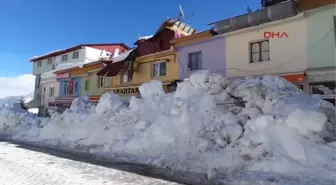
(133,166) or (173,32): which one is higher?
(173,32)

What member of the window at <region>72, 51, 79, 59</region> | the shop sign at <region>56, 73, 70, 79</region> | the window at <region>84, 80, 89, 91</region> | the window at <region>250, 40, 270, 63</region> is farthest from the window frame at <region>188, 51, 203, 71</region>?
the window at <region>72, 51, 79, 59</region>

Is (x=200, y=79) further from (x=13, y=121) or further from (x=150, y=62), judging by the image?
(x=13, y=121)

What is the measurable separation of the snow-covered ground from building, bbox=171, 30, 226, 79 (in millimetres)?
5222

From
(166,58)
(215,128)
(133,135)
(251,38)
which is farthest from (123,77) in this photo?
(215,128)

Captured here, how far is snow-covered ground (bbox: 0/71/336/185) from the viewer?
7.09 m

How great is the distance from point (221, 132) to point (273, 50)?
805cm

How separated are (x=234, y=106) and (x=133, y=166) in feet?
14.8

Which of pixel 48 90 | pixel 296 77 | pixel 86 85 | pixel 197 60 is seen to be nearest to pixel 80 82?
pixel 86 85

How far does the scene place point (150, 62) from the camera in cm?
2281

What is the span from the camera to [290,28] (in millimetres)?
14711

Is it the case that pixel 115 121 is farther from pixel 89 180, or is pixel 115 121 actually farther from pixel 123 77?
pixel 123 77

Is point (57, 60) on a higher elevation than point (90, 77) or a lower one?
higher

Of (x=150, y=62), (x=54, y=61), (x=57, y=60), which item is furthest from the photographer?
(x=54, y=61)

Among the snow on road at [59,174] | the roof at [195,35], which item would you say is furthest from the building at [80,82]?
the snow on road at [59,174]
